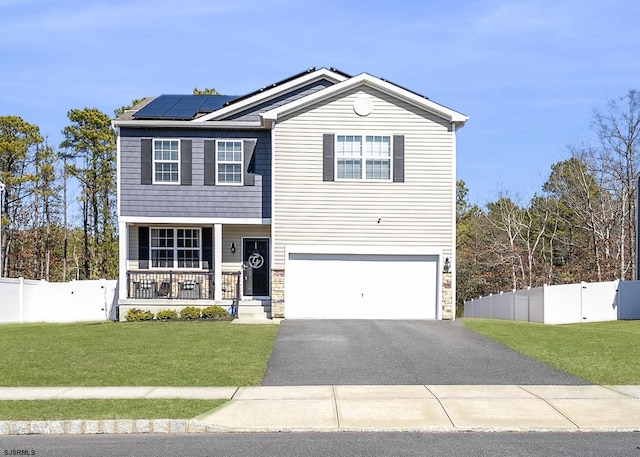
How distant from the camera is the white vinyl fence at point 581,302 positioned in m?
24.0

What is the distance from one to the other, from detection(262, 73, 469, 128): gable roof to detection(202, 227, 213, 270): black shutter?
4573 mm

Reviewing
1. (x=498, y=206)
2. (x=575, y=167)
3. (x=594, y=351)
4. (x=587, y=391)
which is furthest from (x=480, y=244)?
(x=587, y=391)

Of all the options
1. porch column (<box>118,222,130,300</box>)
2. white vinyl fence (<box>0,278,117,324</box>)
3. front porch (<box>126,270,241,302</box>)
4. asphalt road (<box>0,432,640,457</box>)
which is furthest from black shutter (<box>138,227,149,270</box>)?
asphalt road (<box>0,432,640,457</box>)

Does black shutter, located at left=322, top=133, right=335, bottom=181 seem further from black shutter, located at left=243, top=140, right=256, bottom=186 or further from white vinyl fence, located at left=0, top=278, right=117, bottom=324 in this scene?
white vinyl fence, located at left=0, top=278, right=117, bottom=324

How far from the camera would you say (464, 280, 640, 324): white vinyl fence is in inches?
943

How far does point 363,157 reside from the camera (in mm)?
23969

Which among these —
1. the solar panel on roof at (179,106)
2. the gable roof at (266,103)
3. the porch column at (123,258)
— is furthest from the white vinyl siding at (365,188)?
the porch column at (123,258)

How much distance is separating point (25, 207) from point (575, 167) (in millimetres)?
33998

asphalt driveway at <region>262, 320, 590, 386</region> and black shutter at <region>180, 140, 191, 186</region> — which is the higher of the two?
black shutter at <region>180, 140, 191, 186</region>

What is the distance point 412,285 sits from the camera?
24000 mm

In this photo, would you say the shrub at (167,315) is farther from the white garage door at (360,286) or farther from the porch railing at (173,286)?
the white garage door at (360,286)

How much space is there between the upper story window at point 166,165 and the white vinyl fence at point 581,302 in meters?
12.2

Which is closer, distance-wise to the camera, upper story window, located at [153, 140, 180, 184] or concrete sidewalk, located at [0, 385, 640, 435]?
concrete sidewalk, located at [0, 385, 640, 435]

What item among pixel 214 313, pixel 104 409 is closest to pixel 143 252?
pixel 214 313
